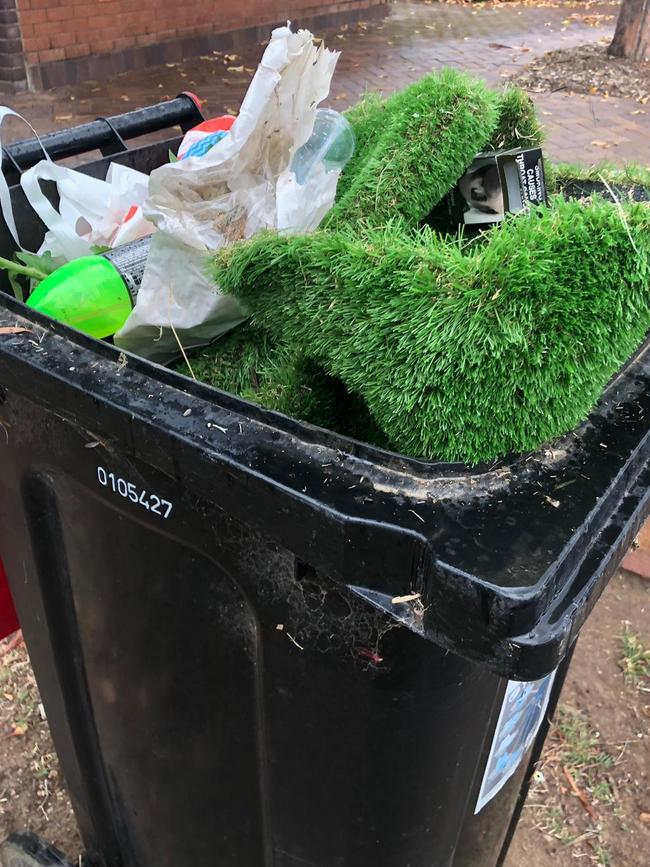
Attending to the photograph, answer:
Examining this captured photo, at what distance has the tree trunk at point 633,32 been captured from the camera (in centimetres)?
809

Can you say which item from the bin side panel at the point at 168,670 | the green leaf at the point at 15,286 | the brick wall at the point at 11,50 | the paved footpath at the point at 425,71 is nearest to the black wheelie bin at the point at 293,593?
the bin side panel at the point at 168,670

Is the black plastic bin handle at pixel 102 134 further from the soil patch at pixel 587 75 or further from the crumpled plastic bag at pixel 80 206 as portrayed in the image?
the soil patch at pixel 587 75

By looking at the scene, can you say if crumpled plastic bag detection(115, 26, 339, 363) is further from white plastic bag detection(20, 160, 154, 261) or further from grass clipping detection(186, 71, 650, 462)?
white plastic bag detection(20, 160, 154, 261)

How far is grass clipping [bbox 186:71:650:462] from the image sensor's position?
0.80 m

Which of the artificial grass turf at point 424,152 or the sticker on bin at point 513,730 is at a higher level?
the artificial grass turf at point 424,152

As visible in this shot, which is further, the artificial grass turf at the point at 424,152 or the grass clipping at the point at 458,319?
the artificial grass turf at the point at 424,152

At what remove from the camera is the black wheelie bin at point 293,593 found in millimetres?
835

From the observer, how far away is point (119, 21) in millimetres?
7125

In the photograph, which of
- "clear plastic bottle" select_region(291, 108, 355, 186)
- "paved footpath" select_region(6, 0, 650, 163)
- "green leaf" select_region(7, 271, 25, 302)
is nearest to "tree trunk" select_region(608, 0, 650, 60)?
"paved footpath" select_region(6, 0, 650, 163)

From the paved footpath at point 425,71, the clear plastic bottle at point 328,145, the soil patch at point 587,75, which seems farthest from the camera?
the soil patch at point 587,75

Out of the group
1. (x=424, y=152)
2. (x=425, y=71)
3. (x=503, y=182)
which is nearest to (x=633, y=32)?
(x=425, y=71)

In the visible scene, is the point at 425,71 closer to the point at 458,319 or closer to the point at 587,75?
the point at 587,75

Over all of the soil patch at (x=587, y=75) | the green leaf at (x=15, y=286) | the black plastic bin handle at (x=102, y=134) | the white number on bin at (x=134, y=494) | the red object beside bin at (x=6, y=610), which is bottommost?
the red object beside bin at (x=6, y=610)

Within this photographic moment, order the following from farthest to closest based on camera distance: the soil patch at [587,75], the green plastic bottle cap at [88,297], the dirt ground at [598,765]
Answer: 1. the soil patch at [587,75]
2. the dirt ground at [598,765]
3. the green plastic bottle cap at [88,297]
